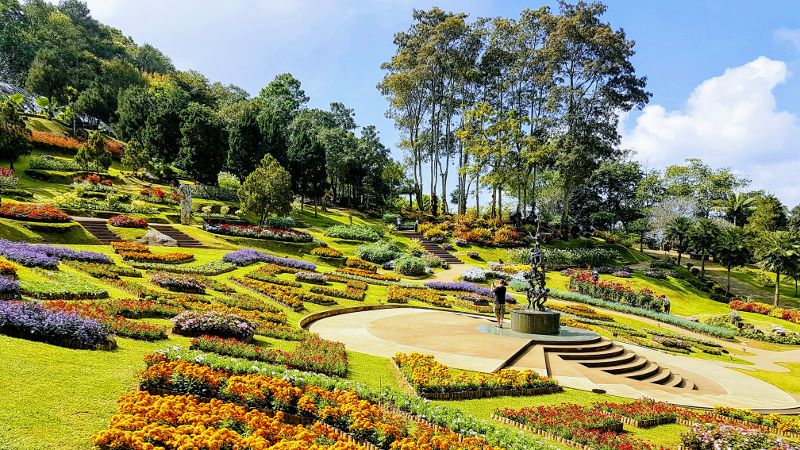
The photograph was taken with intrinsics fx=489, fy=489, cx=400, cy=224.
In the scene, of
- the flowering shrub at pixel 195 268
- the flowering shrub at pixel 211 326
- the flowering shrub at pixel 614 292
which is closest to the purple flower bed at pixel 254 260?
the flowering shrub at pixel 195 268

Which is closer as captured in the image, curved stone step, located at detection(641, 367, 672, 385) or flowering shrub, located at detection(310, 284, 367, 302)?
curved stone step, located at detection(641, 367, 672, 385)

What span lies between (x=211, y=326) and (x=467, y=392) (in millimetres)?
6798

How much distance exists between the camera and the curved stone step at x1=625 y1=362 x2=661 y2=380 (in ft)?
54.6

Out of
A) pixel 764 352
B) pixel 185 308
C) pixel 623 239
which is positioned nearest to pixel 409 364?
pixel 185 308

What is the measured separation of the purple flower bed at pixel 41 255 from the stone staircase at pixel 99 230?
853 cm

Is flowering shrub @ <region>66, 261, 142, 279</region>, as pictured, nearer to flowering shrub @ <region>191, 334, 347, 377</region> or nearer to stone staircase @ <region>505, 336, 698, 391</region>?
flowering shrub @ <region>191, 334, 347, 377</region>

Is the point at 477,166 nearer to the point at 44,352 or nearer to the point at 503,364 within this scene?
the point at 503,364

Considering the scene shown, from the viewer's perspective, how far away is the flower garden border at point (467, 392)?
11.5 metres

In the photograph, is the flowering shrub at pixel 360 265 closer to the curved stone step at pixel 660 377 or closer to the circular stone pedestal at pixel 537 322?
the circular stone pedestal at pixel 537 322

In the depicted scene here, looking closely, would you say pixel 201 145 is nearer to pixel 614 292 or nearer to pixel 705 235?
pixel 614 292

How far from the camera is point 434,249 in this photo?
4812 centimetres

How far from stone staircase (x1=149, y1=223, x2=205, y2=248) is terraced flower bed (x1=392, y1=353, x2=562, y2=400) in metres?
22.5

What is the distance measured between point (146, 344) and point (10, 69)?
92.7 metres

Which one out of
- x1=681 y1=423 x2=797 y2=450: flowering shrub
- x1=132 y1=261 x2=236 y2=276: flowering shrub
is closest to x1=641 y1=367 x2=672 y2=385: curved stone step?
x1=681 y1=423 x2=797 y2=450: flowering shrub
